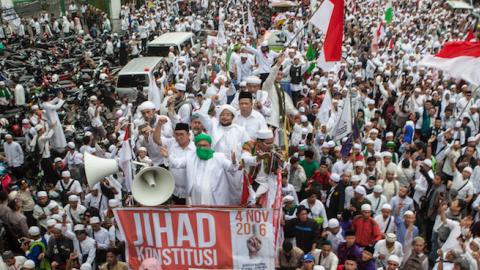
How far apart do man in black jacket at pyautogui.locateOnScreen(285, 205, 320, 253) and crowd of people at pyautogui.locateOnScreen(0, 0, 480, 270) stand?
1 centimetres

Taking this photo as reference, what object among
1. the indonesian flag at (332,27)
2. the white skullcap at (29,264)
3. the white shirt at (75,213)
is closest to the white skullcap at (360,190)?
the indonesian flag at (332,27)

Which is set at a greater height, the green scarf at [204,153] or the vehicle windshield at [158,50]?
the green scarf at [204,153]

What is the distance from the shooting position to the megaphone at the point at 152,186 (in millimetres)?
5340

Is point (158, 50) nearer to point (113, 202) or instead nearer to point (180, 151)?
point (113, 202)

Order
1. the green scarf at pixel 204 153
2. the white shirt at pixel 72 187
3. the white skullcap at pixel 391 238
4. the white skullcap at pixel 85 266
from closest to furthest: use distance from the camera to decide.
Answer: the green scarf at pixel 204 153 < the white skullcap at pixel 391 238 < the white skullcap at pixel 85 266 < the white shirt at pixel 72 187

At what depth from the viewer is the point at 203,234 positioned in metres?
5.30

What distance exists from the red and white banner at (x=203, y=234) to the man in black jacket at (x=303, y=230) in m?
2.22

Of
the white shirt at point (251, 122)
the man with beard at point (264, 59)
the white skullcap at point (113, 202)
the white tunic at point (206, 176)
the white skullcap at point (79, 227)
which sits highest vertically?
the white shirt at point (251, 122)

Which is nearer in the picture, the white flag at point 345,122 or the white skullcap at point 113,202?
the white skullcap at point 113,202

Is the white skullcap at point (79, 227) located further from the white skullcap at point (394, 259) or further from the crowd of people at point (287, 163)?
the white skullcap at point (394, 259)

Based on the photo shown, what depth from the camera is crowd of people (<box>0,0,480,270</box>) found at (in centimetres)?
662

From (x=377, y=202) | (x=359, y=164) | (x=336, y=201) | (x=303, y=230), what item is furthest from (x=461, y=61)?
(x=303, y=230)

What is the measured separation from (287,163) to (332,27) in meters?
2.61

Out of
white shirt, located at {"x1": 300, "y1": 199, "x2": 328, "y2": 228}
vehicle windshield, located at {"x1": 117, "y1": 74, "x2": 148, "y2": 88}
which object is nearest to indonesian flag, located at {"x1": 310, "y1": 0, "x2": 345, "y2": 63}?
white shirt, located at {"x1": 300, "y1": 199, "x2": 328, "y2": 228}
